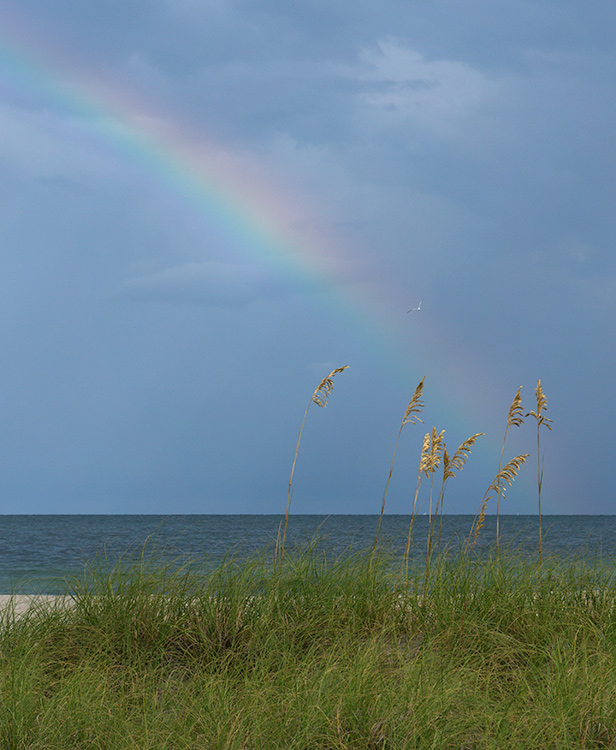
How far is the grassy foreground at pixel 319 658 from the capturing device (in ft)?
11.2

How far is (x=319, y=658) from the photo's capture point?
4.44m

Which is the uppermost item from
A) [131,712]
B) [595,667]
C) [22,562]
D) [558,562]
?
[558,562]

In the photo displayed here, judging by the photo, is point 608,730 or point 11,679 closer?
point 608,730

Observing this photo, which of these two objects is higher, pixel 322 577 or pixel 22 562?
pixel 322 577

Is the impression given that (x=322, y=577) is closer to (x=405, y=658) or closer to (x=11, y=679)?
(x=405, y=658)

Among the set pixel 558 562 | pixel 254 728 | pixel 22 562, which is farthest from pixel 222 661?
pixel 22 562

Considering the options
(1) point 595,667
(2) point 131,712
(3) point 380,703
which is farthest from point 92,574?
(1) point 595,667

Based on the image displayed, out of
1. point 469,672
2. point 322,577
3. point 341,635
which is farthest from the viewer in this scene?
point 322,577

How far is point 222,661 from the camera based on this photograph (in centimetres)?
442

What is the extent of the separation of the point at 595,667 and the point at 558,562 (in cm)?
195

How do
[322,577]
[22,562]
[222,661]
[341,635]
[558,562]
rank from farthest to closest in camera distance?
[22,562], [558,562], [322,577], [341,635], [222,661]

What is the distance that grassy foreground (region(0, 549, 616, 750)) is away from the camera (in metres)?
3.40

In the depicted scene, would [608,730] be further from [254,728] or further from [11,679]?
[11,679]

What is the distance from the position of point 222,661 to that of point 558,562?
9.94 ft
